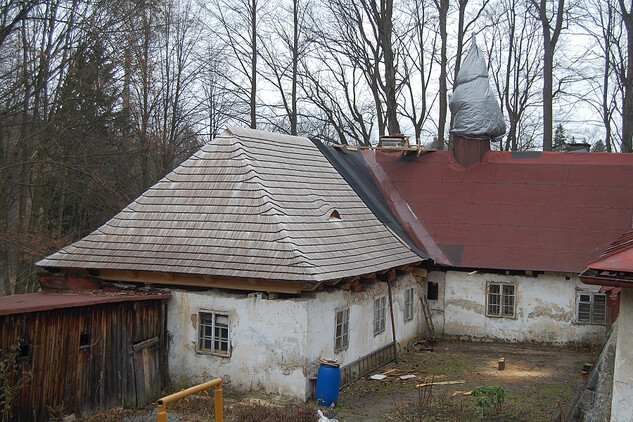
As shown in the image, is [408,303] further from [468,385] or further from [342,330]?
[342,330]

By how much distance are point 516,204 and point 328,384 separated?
976 centimetres

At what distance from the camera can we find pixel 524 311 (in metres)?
17.6

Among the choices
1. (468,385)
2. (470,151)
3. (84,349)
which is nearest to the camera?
(84,349)

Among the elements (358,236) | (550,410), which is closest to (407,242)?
(358,236)

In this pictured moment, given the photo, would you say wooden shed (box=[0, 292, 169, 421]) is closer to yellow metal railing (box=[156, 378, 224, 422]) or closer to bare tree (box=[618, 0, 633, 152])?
yellow metal railing (box=[156, 378, 224, 422])

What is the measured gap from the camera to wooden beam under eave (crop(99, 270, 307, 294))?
11406 mm

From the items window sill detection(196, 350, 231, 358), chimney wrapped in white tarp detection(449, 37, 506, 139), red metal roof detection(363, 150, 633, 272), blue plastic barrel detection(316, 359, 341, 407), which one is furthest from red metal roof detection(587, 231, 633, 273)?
chimney wrapped in white tarp detection(449, 37, 506, 139)

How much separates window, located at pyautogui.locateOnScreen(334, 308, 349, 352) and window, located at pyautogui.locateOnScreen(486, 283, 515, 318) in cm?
634

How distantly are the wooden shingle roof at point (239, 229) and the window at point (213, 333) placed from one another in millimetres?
1020

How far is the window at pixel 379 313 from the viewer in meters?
14.5

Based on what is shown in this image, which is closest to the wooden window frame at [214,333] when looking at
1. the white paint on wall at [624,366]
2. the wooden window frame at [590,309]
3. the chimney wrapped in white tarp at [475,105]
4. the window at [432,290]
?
the white paint on wall at [624,366]

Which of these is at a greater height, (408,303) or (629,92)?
(629,92)

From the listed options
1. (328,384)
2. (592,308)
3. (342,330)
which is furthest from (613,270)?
(592,308)

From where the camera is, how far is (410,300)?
664 inches
